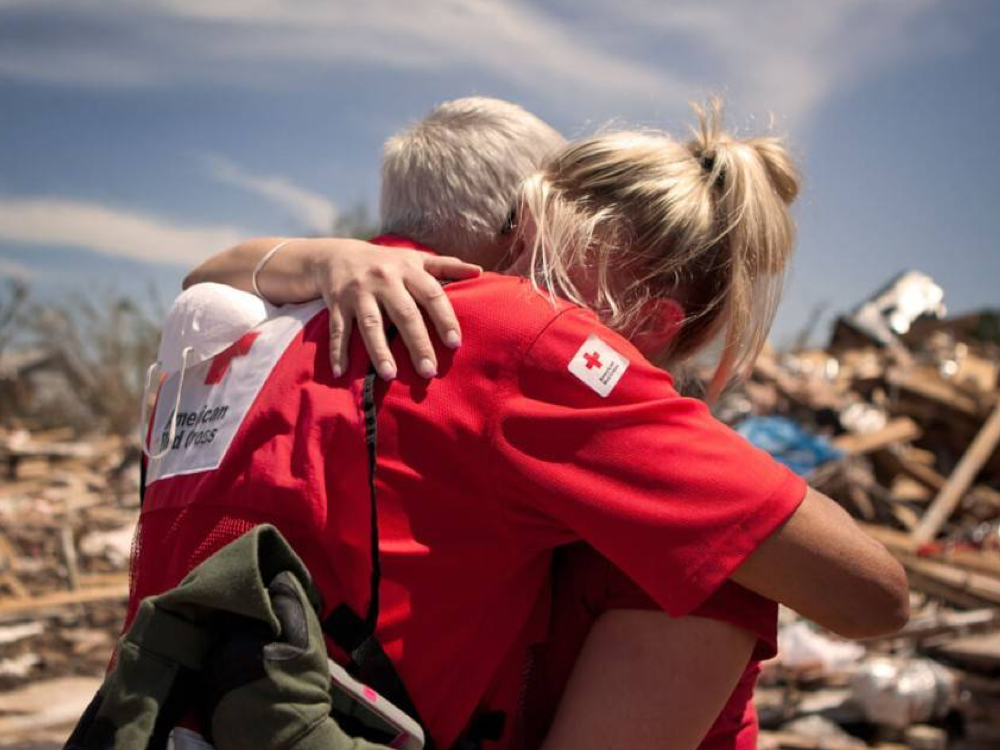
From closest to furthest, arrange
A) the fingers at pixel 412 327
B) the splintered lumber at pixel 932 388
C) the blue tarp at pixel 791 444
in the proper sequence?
the fingers at pixel 412 327 → the blue tarp at pixel 791 444 → the splintered lumber at pixel 932 388

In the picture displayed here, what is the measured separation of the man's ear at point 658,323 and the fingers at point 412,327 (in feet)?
1.46

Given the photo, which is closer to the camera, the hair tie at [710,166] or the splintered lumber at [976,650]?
the hair tie at [710,166]

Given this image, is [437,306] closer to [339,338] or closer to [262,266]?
[339,338]

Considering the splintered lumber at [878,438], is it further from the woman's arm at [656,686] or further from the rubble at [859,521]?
the woman's arm at [656,686]

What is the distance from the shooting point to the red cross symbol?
179 centimetres

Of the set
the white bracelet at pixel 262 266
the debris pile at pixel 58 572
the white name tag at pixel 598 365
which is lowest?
the debris pile at pixel 58 572

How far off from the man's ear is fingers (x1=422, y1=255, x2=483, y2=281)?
34cm

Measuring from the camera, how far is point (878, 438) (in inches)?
420

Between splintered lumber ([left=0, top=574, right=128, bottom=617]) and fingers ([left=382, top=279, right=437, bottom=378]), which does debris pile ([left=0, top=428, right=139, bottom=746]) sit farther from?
fingers ([left=382, top=279, right=437, bottom=378])

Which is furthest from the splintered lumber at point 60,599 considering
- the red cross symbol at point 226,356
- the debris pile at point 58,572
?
the red cross symbol at point 226,356

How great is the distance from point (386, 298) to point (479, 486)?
1.19ft

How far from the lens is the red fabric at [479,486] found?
151 centimetres

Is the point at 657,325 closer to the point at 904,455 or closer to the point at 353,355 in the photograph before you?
the point at 353,355

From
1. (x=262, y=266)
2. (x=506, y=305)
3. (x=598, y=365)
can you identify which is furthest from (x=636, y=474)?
(x=262, y=266)
